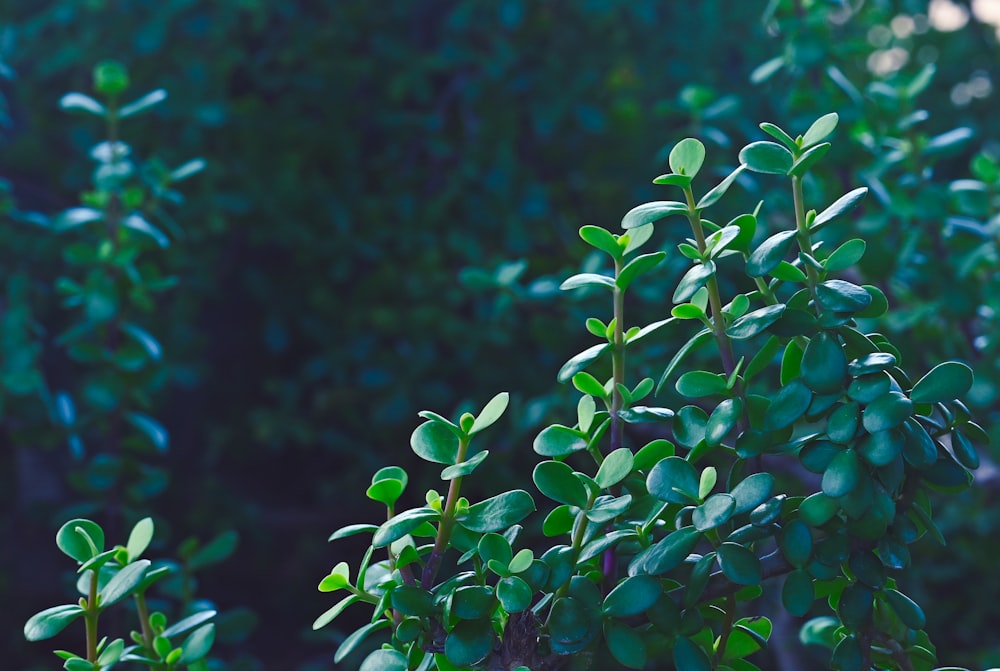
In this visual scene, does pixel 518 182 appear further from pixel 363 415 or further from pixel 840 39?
pixel 840 39

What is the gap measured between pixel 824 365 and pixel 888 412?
0.13ft

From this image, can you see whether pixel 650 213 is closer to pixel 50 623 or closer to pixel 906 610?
pixel 906 610

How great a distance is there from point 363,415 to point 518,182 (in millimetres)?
439

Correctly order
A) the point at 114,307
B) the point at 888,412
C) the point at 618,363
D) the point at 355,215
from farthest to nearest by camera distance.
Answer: the point at 355,215 < the point at 114,307 < the point at 618,363 < the point at 888,412

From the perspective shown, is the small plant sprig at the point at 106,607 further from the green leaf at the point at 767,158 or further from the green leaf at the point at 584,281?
the green leaf at the point at 767,158

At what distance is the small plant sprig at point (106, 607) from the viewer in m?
0.54

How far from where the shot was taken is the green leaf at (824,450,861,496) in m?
0.46

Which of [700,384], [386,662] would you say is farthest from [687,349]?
[386,662]

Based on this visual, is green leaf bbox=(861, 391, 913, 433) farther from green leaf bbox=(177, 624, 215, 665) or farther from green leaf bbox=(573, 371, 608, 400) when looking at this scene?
green leaf bbox=(177, 624, 215, 665)

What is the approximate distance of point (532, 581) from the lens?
1.65 feet

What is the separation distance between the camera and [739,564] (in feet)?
1.59

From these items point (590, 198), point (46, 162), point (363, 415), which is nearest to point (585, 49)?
point (590, 198)

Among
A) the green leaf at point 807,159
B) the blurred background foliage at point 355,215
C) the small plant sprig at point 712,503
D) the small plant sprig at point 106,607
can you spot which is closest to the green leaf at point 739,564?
the small plant sprig at point 712,503

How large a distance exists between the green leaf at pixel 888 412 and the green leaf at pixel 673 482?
3.7 inches
